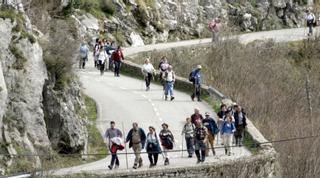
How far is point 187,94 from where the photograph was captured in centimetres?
3756

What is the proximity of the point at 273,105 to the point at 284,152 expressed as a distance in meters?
8.91

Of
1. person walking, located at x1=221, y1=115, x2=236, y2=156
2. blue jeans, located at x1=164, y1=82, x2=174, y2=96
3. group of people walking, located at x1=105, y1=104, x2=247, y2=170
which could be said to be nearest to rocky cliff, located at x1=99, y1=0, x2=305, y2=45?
blue jeans, located at x1=164, y1=82, x2=174, y2=96

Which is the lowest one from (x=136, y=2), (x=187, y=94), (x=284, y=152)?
(x=284, y=152)

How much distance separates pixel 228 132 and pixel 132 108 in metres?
8.19

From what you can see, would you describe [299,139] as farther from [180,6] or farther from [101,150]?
[180,6]

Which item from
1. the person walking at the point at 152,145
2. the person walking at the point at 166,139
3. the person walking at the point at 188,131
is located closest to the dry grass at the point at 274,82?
the person walking at the point at 188,131

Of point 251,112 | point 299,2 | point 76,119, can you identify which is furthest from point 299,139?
point 299,2

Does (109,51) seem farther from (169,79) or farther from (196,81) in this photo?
(196,81)

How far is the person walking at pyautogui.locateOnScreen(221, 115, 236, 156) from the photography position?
26031 millimetres

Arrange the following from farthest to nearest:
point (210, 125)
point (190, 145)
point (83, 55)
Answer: point (83, 55), point (210, 125), point (190, 145)

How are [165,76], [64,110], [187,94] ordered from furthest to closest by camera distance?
[187,94] → [165,76] → [64,110]

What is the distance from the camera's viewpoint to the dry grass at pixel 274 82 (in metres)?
30.0

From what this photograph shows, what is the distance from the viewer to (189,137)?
2502 centimetres

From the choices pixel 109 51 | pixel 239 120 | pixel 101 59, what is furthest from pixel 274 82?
pixel 239 120
